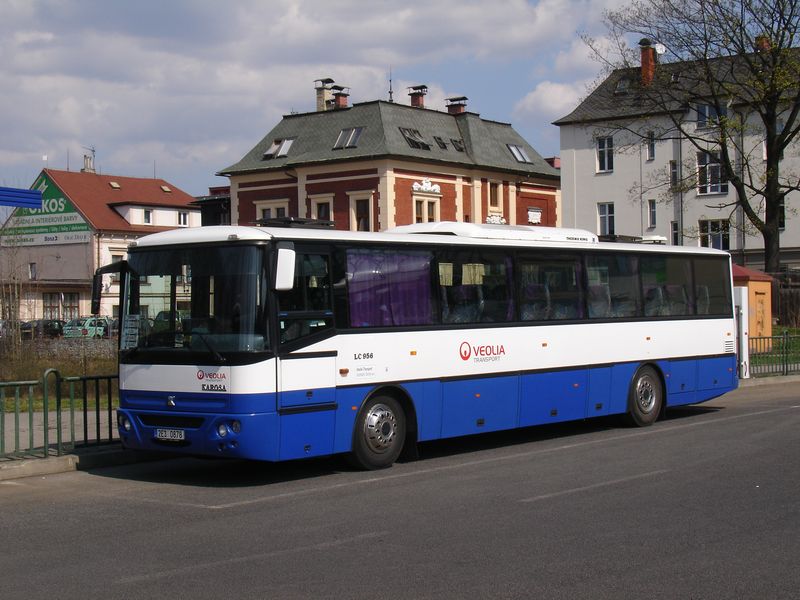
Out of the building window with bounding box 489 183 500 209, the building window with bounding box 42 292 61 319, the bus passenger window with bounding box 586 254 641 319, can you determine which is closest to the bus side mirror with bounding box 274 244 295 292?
the bus passenger window with bounding box 586 254 641 319

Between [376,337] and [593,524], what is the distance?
4714 millimetres

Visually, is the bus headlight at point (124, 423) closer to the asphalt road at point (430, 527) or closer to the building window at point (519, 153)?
the asphalt road at point (430, 527)

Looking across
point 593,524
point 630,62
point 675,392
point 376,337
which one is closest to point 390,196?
point 630,62

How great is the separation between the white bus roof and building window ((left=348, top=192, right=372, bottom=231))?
1882 inches

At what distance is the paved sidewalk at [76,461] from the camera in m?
13.2

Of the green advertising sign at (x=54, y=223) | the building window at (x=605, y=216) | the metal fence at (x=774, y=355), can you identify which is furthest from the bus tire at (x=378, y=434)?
the green advertising sign at (x=54, y=223)

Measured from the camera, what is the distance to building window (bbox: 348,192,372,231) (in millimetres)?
67688

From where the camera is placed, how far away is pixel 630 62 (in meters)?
45.5

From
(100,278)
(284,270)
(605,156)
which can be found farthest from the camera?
(605,156)

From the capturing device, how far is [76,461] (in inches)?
547

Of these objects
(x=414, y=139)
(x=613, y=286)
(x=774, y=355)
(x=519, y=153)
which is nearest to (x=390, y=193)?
(x=414, y=139)

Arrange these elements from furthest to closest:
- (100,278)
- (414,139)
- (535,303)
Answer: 1. (414,139)
2. (535,303)
3. (100,278)

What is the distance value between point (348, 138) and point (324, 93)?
9.96 m

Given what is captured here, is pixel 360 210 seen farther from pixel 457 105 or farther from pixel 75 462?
pixel 75 462
